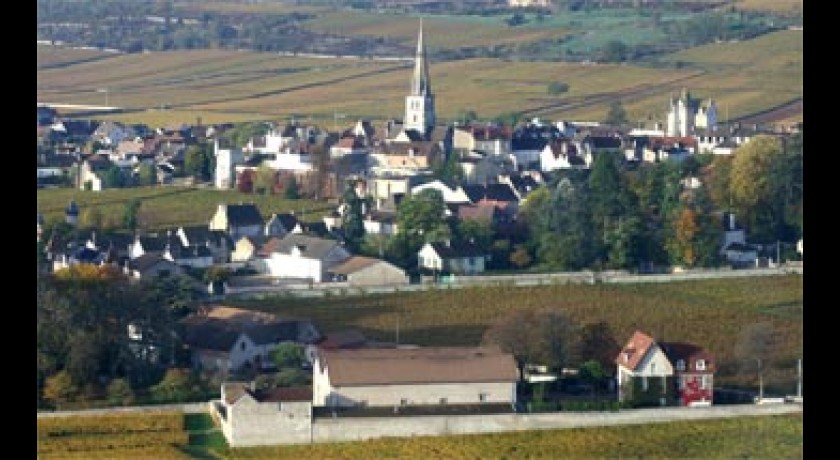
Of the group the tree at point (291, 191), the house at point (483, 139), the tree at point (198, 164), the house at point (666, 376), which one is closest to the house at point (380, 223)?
the tree at point (291, 191)

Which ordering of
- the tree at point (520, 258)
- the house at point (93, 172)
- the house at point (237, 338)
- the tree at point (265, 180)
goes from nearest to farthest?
the house at point (237, 338) < the tree at point (520, 258) < the tree at point (265, 180) < the house at point (93, 172)

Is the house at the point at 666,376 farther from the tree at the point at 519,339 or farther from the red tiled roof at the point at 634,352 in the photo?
the tree at the point at 519,339

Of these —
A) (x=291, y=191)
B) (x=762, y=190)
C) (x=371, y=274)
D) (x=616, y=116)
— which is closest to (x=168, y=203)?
(x=291, y=191)

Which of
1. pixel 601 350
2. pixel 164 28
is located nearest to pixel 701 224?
pixel 601 350

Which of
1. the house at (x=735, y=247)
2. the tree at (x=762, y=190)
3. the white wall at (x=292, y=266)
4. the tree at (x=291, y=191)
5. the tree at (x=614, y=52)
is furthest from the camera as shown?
the tree at (x=614, y=52)

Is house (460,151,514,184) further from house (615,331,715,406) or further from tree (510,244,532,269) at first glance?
house (615,331,715,406)
